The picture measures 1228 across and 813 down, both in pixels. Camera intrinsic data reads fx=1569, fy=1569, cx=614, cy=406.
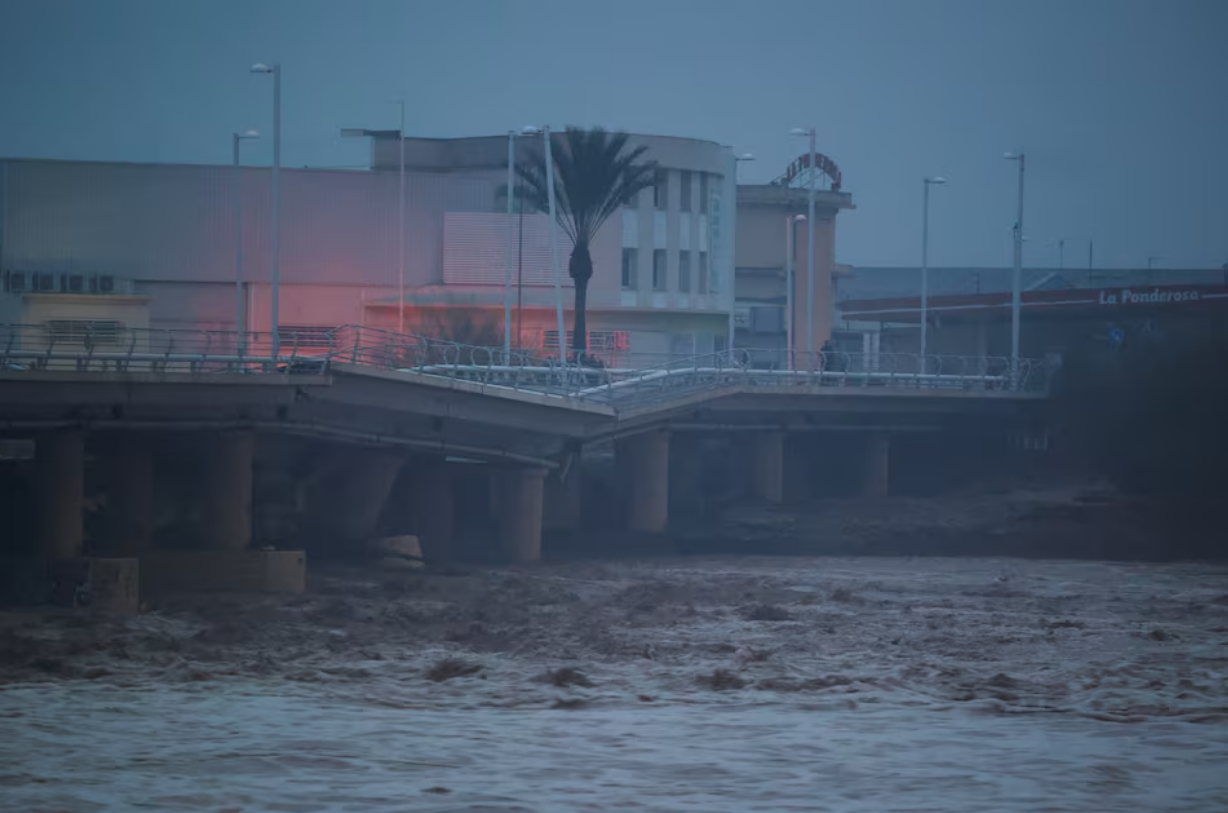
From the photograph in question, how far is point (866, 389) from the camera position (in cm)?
4859

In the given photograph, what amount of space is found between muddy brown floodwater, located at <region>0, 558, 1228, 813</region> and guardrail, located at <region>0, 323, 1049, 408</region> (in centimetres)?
525

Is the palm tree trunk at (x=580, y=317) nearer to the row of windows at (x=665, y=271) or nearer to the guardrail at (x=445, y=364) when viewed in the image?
the guardrail at (x=445, y=364)

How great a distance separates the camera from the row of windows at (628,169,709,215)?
206 ft

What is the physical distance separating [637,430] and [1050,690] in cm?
2545

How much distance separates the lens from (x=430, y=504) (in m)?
38.2

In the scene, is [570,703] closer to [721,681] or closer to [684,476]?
[721,681]

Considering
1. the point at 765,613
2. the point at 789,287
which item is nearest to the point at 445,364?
the point at 765,613

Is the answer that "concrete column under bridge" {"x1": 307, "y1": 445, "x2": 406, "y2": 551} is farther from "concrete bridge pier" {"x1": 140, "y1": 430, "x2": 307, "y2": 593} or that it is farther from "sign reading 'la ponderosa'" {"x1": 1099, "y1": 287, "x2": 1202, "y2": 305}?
"sign reading 'la ponderosa'" {"x1": 1099, "y1": 287, "x2": 1202, "y2": 305}

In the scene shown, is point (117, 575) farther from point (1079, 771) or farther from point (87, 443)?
point (1079, 771)

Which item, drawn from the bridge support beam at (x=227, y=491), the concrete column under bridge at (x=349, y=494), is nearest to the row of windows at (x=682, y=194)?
the concrete column under bridge at (x=349, y=494)

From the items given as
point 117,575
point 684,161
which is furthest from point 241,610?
point 684,161

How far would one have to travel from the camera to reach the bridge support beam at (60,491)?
2914 centimetres

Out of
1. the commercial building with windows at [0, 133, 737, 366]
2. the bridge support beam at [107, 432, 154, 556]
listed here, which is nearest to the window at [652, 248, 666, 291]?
the commercial building with windows at [0, 133, 737, 366]

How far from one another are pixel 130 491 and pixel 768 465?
23298 millimetres
